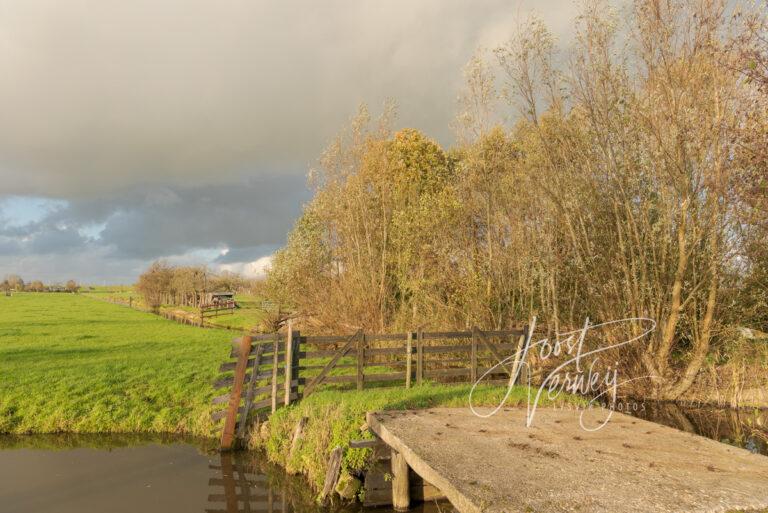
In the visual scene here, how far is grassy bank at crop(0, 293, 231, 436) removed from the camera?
14750mm

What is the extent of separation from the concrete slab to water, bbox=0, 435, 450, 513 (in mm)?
1778

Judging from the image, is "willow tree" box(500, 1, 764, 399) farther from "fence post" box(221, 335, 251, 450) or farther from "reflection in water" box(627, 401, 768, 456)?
"fence post" box(221, 335, 251, 450)

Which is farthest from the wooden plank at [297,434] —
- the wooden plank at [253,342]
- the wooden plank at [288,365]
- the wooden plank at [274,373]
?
the wooden plank at [253,342]

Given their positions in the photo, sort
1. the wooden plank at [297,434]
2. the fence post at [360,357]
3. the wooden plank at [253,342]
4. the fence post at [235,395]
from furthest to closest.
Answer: the fence post at [360,357]
the wooden plank at [253,342]
the fence post at [235,395]
the wooden plank at [297,434]

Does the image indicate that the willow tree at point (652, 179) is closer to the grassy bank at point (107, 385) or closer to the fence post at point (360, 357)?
the fence post at point (360, 357)

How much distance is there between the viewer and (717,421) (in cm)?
1525

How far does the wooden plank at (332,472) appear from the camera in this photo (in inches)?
379

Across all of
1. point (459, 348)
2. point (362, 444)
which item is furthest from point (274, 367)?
point (459, 348)

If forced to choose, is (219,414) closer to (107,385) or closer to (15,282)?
(107,385)

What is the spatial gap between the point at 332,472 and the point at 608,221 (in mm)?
14517

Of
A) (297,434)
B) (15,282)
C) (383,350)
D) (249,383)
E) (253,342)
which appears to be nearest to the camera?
(297,434)

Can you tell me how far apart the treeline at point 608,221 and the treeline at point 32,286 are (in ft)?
536

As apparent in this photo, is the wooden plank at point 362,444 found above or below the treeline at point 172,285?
below

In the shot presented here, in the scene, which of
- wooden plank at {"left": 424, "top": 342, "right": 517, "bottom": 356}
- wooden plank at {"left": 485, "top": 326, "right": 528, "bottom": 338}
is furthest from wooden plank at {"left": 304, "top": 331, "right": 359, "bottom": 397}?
wooden plank at {"left": 485, "top": 326, "right": 528, "bottom": 338}
